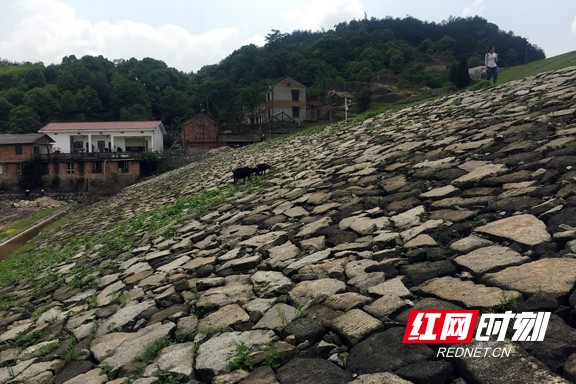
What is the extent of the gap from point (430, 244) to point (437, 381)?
5.54ft

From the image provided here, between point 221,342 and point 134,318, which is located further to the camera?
point 134,318

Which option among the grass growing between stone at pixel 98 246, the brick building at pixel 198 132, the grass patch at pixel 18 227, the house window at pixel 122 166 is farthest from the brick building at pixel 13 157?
the grass growing between stone at pixel 98 246

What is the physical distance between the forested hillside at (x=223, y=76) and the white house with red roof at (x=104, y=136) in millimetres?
9203

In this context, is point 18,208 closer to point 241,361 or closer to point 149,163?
point 149,163

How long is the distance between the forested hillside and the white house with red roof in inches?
362

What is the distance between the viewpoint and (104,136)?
4816 cm

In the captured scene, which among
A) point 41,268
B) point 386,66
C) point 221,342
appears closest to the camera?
point 221,342

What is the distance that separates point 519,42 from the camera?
8575cm

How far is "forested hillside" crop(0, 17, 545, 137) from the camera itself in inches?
2472

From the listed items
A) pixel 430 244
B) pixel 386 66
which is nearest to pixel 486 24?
pixel 386 66

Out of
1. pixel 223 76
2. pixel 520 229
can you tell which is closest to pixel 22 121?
pixel 223 76

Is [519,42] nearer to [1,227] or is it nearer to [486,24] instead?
[486,24]

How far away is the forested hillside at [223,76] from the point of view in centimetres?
6278

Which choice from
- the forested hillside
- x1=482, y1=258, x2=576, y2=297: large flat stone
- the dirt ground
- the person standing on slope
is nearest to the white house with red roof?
the forested hillside
